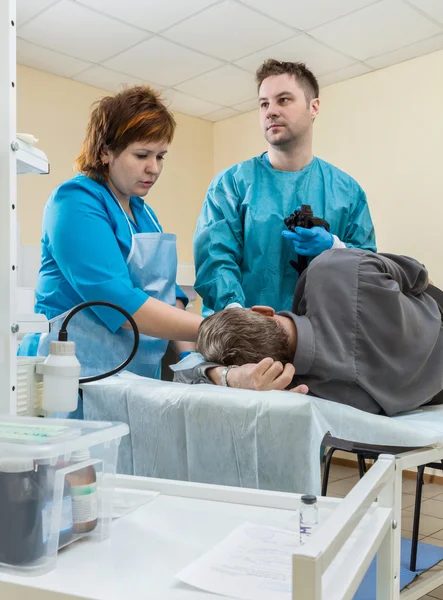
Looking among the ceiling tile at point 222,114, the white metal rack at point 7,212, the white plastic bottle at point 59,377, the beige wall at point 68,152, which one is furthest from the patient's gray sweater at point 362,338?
the ceiling tile at point 222,114

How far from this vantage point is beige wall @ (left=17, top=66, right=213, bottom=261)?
154 inches

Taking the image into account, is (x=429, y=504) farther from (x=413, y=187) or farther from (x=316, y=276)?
(x=316, y=276)

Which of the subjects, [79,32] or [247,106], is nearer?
[79,32]

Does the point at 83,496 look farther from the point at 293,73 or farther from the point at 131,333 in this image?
the point at 293,73

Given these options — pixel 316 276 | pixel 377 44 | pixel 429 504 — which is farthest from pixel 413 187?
pixel 316 276

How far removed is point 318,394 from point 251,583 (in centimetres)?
69

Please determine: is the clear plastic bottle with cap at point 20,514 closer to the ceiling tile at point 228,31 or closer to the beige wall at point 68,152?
the ceiling tile at point 228,31

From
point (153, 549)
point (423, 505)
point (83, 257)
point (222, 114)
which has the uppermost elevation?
point (222, 114)

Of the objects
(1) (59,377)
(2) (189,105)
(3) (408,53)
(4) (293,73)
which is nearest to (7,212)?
(1) (59,377)

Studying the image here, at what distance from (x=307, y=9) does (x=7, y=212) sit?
2713 millimetres

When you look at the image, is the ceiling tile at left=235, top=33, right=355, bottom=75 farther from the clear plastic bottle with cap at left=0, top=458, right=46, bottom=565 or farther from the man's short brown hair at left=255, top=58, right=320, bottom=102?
the clear plastic bottle with cap at left=0, top=458, right=46, bottom=565

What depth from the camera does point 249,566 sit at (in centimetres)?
69

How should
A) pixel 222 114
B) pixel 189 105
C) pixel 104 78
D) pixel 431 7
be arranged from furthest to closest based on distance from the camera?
pixel 222 114
pixel 189 105
pixel 104 78
pixel 431 7

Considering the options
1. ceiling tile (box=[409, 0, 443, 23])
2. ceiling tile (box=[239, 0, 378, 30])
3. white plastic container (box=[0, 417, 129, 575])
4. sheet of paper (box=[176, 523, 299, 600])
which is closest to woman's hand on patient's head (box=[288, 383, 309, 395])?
sheet of paper (box=[176, 523, 299, 600])
